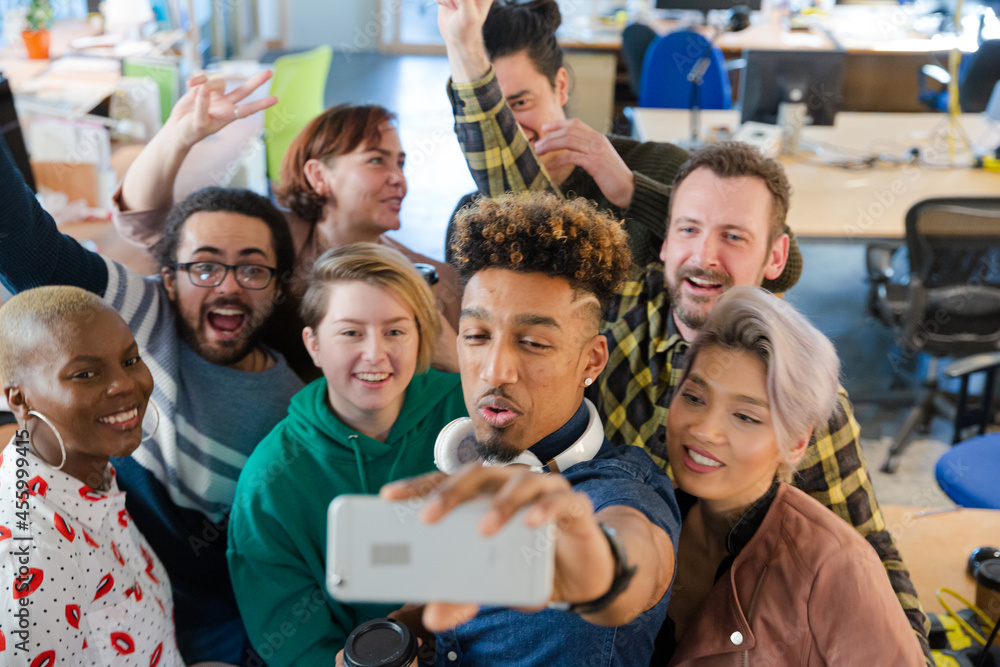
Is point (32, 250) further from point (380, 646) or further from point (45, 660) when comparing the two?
point (380, 646)

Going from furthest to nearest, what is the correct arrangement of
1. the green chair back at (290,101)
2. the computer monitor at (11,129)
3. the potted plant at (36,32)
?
the potted plant at (36,32) → the green chair back at (290,101) → the computer monitor at (11,129)

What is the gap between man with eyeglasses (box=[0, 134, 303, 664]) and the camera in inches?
71.1

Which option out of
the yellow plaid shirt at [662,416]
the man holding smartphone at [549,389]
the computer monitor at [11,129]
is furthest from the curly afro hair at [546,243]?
the computer monitor at [11,129]

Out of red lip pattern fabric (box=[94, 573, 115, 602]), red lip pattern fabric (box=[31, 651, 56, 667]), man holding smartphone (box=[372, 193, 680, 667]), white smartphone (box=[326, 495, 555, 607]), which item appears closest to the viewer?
white smartphone (box=[326, 495, 555, 607])

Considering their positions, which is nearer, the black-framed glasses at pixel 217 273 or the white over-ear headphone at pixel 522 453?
the white over-ear headphone at pixel 522 453

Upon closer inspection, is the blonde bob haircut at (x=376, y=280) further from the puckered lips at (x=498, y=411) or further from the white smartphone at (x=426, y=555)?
the white smartphone at (x=426, y=555)

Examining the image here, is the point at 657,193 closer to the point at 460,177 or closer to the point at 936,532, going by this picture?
the point at 936,532

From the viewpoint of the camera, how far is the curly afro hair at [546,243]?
1.41 metres

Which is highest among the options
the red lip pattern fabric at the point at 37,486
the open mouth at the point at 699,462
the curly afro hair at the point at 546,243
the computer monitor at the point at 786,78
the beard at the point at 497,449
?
the computer monitor at the point at 786,78

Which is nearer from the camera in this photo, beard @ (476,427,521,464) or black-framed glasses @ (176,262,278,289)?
beard @ (476,427,521,464)

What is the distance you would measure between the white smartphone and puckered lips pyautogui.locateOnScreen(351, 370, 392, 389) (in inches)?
33.7

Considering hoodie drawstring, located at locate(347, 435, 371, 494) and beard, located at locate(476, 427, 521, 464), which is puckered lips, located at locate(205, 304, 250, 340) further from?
beard, located at locate(476, 427, 521, 464)

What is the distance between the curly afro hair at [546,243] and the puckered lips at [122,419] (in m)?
0.66

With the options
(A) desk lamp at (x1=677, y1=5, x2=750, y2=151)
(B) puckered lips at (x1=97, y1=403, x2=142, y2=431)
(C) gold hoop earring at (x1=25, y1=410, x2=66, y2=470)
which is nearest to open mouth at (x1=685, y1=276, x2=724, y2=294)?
Answer: (B) puckered lips at (x1=97, y1=403, x2=142, y2=431)
